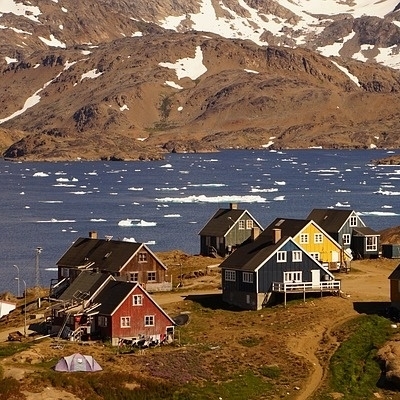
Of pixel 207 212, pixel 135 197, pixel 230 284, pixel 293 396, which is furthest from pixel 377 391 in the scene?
pixel 135 197

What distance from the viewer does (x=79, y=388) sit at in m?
43.2

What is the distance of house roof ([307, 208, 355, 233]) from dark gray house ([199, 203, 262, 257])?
→ 387 cm

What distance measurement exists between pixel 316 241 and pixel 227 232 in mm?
9962

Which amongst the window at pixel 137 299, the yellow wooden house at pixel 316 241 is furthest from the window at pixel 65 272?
the window at pixel 137 299

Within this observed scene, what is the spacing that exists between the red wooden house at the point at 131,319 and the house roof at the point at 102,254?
9.48 meters

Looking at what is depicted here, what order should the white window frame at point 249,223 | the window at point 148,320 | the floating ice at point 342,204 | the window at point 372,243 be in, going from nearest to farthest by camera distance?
the window at point 148,320, the window at point 372,243, the white window frame at point 249,223, the floating ice at point 342,204

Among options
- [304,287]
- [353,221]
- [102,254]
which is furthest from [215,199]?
[304,287]

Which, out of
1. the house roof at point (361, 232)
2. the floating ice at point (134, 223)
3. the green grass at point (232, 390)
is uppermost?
the floating ice at point (134, 223)

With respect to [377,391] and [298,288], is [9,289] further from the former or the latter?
[377,391]

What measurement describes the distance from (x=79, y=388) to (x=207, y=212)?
106874 millimetres

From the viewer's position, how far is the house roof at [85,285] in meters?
55.0

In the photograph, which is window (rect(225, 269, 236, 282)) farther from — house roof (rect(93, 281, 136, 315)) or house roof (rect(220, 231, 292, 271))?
house roof (rect(93, 281, 136, 315))

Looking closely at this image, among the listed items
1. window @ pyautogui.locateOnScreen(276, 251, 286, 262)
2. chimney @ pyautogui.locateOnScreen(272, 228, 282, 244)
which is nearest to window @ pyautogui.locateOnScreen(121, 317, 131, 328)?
window @ pyautogui.locateOnScreen(276, 251, 286, 262)

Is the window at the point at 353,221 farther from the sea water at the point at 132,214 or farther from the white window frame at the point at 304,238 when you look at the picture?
the sea water at the point at 132,214
